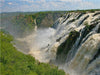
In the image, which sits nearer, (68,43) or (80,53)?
(80,53)

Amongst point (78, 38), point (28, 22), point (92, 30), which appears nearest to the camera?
point (92, 30)

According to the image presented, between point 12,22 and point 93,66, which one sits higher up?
point 93,66

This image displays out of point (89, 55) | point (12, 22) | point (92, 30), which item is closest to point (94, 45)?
point (89, 55)

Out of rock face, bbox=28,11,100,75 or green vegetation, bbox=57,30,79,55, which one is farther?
green vegetation, bbox=57,30,79,55

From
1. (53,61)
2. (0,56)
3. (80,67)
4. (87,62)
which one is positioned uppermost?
(0,56)

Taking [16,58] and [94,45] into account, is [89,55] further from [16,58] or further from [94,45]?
[16,58]

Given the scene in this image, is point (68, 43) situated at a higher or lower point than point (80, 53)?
lower

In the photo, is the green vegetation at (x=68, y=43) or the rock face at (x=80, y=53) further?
the green vegetation at (x=68, y=43)

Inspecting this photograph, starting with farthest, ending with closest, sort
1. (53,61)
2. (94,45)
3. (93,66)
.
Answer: (53,61)
(94,45)
(93,66)

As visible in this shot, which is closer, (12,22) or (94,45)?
(94,45)

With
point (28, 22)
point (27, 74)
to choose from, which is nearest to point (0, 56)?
point (27, 74)
